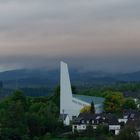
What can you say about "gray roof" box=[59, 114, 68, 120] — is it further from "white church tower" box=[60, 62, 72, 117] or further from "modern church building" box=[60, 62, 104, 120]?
"modern church building" box=[60, 62, 104, 120]

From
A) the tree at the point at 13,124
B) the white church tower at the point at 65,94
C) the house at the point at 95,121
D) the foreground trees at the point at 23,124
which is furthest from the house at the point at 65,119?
the tree at the point at 13,124

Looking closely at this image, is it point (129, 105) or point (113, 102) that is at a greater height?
point (113, 102)

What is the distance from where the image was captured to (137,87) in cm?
8250

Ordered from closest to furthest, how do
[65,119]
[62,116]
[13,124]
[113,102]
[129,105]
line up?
1. [13,124]
2. [65,119]
3. [62,116]
4. [113,102]
5. [129,105]

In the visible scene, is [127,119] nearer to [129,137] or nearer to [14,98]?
[14,98]

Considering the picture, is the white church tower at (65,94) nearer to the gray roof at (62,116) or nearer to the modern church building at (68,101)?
the modern church building at (68,101)

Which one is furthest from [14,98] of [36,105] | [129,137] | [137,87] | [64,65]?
[137,87]

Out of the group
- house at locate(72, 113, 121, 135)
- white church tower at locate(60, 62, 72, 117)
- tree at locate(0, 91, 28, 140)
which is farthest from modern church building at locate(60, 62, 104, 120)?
tree at locate(0, 91, 28, 140)

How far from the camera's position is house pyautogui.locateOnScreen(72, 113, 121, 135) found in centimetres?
3928

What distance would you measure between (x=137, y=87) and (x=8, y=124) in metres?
47.9

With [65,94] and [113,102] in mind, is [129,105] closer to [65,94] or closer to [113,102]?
[113,102]

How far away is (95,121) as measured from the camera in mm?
41719

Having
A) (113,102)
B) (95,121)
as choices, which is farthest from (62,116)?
(113,102)

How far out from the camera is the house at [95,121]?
39281 mm
